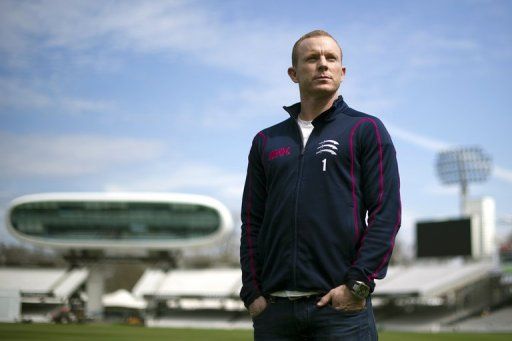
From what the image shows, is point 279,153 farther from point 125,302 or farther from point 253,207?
point 125,302

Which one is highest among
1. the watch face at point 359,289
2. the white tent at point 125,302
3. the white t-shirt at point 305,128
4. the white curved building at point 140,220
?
the white curved building at point 140,220

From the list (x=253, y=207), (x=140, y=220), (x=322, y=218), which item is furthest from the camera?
(x=140, y=220)

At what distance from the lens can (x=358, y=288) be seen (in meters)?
2.71

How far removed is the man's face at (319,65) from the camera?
301 centimetres

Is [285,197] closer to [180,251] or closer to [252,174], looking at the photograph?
[252,174]

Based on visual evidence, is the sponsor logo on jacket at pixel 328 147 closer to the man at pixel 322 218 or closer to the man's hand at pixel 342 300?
the man at pixel 322 218

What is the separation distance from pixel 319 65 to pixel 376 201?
2.00ft

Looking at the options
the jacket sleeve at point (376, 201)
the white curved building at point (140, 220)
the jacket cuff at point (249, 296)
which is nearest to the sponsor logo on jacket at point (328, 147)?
the jacket sleeve at point (376, 201)

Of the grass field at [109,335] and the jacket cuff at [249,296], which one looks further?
the grass field at [109,335]

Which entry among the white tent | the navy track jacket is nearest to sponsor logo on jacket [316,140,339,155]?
the navy track jacket

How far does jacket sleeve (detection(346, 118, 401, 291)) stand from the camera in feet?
9.04

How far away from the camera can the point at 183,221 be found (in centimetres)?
6288

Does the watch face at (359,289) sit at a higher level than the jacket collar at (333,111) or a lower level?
lower

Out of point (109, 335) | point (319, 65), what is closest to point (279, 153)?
point (319, 65)
